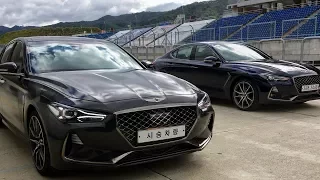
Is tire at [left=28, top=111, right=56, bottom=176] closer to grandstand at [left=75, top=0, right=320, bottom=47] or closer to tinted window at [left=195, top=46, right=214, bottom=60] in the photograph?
tinted window at [left=195, top=46, right=214, bottom=60]

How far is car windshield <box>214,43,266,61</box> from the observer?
24.5 ft

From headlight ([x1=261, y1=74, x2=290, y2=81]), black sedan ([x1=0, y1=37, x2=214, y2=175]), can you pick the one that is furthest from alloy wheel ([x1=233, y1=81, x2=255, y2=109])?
black sedan ([x1=0, y1=37, x2=214, y2=175])

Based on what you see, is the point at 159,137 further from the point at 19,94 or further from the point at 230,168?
the point at 19,94

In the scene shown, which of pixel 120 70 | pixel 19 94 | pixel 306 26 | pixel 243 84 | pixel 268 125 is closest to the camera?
pixel 19 94

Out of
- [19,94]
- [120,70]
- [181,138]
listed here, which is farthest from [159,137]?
[19,94]

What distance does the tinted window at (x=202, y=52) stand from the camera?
7780 mm

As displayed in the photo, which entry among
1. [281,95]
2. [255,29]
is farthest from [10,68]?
[255,29]

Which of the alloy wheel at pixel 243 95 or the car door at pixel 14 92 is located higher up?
the car door at pixel 14 92

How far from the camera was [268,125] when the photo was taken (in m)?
5.55

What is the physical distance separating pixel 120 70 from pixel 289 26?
60.7 ft

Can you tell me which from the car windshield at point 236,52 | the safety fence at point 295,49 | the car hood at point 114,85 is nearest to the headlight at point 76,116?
the car hood at point 114,85

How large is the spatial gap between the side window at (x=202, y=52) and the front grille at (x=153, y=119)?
441cm

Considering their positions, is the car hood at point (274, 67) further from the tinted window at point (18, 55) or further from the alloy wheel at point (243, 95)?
the tinted window at point (18, 55)

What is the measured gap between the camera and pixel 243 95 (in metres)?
6.89
